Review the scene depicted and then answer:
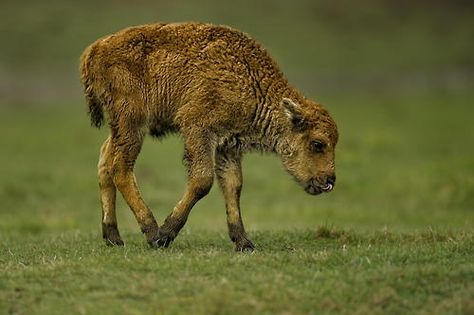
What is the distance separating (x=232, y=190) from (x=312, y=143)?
45.7 inches

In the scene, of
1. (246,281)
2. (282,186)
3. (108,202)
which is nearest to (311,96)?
(282,186)

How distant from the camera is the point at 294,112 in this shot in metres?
11.3

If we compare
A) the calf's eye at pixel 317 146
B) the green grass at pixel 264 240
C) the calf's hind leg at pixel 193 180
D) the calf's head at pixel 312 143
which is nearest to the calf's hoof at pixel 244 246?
the green grass at pixel 264 240

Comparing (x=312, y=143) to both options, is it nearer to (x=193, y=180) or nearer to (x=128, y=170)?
(x=193, y=180)

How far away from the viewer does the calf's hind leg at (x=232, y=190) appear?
37.8ft

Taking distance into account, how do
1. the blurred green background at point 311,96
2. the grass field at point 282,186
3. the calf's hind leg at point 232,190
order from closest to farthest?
the grass field at point 282,186 < the calf's hind leg at point 232,190 < the blurred green background at point 311,96

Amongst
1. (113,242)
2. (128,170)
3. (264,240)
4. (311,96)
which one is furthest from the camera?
(311,96)

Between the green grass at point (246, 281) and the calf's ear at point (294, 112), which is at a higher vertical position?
the calf's ear at point (294, 112)

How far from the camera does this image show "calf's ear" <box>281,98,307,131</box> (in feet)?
37.1

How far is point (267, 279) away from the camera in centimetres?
936

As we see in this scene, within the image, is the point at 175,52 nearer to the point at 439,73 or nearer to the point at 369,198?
the point at 369,198

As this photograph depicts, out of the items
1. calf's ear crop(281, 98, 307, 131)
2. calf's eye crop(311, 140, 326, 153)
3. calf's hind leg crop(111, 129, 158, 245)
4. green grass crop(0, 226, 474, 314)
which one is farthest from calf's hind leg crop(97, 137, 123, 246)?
calf's eye crop(311, 140, 326, 153)

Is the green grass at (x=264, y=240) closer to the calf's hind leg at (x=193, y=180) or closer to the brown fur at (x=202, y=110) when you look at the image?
the calf's hind leg at (x=193, y=180)

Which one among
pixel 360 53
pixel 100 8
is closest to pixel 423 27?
pixel 360 53
